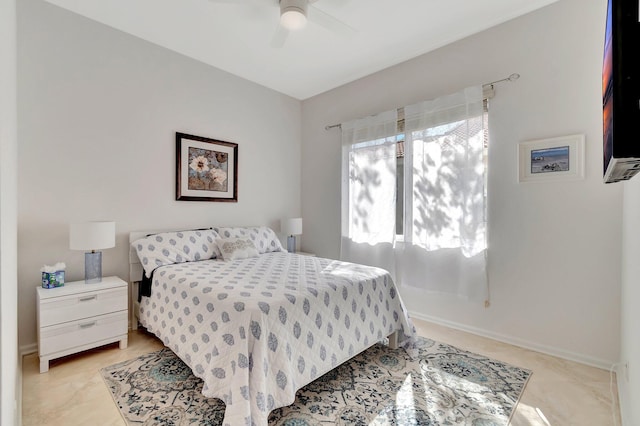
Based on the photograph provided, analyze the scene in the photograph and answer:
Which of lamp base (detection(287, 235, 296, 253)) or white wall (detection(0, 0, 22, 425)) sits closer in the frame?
white wall (detection(0, 0, 22, 425))

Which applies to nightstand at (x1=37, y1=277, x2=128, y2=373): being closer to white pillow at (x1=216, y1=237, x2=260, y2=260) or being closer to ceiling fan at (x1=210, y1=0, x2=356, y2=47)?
white pillow at (x1=216, y1=237, x2=260, y2=260)

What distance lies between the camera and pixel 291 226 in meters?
4.01

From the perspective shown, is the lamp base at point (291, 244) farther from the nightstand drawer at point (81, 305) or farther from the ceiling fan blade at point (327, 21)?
the ceiling fan blade at point (327, 21)

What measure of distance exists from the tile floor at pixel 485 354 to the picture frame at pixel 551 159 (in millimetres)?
1469

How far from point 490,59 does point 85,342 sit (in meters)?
4.23

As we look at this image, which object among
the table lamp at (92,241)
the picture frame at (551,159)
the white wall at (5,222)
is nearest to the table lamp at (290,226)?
the table lamp at (92,241)

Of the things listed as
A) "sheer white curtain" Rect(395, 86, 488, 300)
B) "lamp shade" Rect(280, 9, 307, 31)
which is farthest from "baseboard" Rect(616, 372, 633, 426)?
"lamp shade" Rect(280, 9, 307, 31)

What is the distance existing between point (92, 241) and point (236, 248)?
1.20 m

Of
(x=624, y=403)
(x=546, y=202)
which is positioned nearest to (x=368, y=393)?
(x=624, y=403)

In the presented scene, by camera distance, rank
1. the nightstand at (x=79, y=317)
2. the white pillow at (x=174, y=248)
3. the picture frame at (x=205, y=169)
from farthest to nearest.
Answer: the picture frame at (x=205, y=169) → the white pillow at (x=174, y=248) → the nightstand at (x=79, y=317)

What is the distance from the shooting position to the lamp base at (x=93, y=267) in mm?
2520

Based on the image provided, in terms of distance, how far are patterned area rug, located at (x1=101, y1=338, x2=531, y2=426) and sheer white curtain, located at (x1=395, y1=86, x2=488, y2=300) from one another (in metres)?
0.81

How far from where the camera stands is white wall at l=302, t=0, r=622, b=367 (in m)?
2.28

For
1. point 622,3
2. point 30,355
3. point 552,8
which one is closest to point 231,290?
point 30,355
